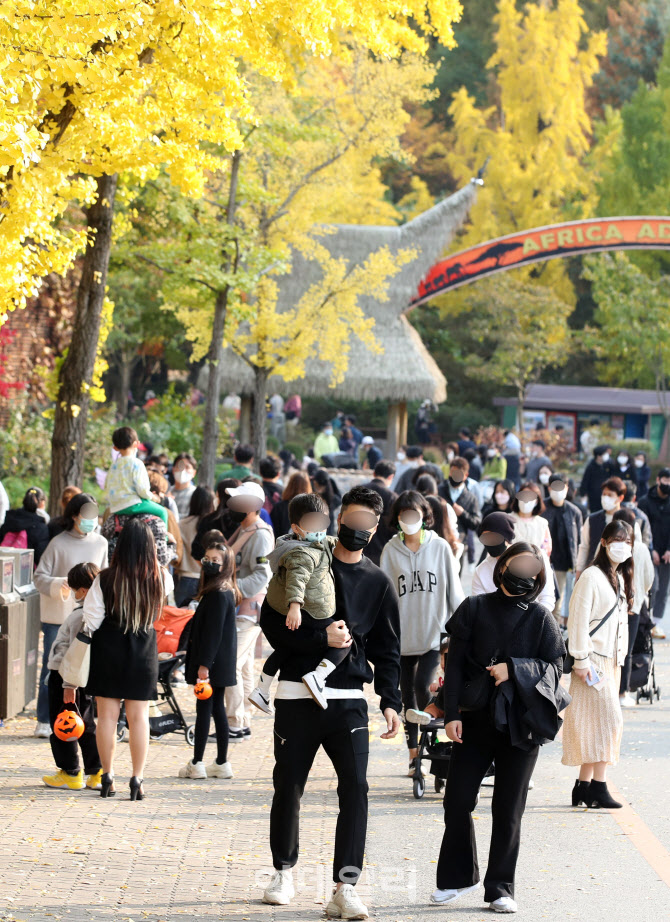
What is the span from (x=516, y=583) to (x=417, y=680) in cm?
279

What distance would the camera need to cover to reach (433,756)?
7715mm

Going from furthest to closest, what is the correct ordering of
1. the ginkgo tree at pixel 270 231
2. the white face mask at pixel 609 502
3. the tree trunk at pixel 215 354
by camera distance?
the tree trunk at pixel 215 354 < the ginkgo tree at pixel 270 231 < the white face mask at pixel 609 502

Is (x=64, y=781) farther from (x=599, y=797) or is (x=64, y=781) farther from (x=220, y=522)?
(x=599, y=797)

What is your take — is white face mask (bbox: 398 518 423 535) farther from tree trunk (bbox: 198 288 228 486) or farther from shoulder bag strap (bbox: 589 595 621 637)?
tree trunk (bbox: 198 288 228 486)

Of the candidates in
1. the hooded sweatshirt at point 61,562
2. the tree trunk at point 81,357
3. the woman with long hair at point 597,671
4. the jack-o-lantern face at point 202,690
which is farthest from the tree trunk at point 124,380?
the woman with long hair at point 597,671

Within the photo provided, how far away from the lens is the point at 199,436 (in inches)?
1064

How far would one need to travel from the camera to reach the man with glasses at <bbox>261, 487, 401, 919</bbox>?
5.58m

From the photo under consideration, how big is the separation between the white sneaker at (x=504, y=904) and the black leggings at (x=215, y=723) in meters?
3.04

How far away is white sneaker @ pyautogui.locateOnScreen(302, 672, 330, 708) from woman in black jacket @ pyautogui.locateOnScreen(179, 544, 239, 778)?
2776mm

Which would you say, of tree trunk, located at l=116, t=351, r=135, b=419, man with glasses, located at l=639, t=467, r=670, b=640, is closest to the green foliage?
tree trunk, located at l=116, t=351, r=135, b=419

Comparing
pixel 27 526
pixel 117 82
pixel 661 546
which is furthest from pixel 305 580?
pixel 661 546

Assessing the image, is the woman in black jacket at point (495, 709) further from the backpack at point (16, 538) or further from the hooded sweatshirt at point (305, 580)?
the backpack at point (16, 538)

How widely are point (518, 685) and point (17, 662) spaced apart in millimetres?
4451

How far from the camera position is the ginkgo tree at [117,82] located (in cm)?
734
